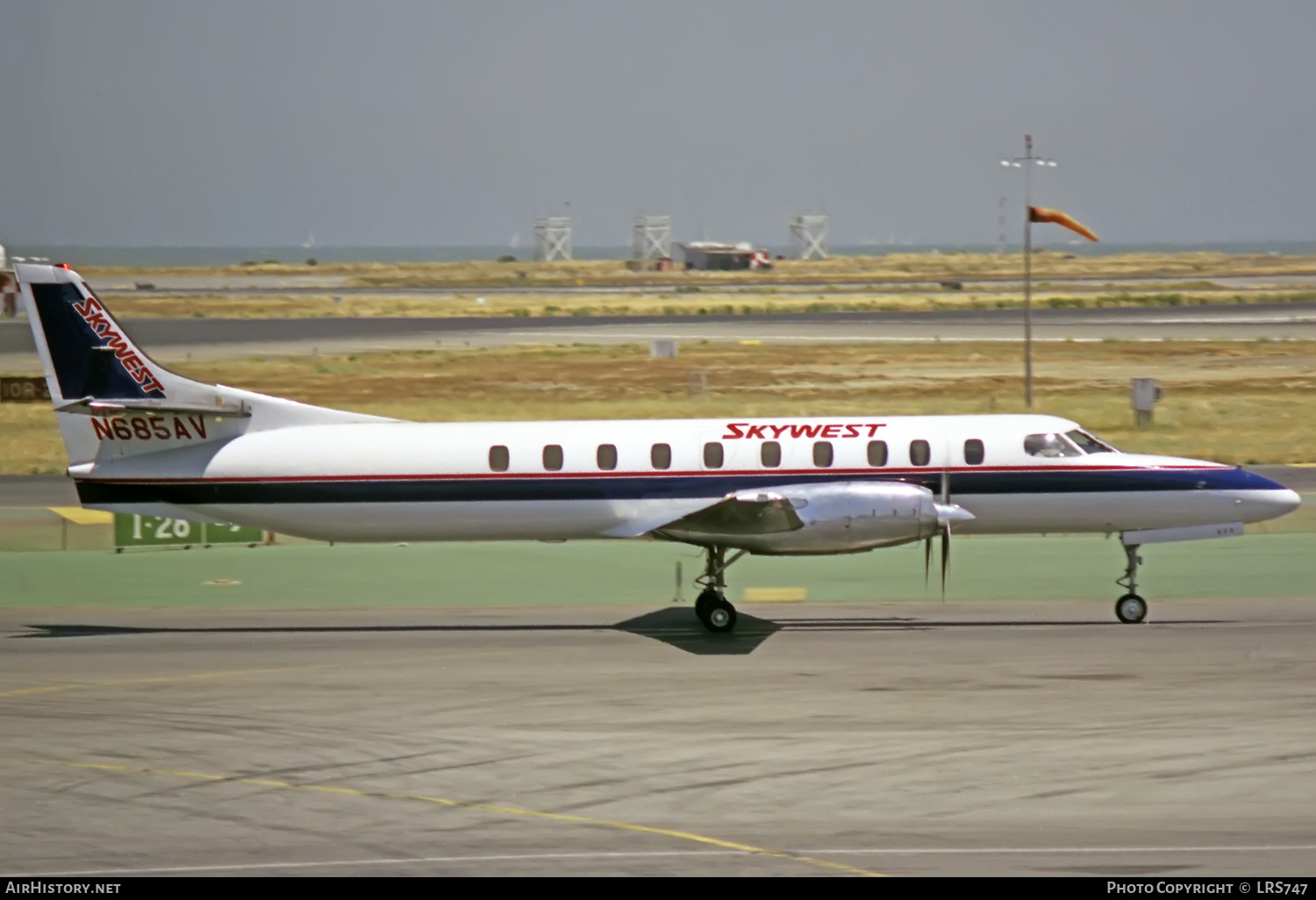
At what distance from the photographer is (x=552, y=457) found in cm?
2352

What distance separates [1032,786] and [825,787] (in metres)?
1.88

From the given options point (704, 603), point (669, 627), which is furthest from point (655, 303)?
point (704, 603)

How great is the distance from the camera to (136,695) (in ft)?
62.8

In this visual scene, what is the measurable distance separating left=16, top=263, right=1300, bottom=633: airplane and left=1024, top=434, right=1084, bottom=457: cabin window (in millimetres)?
26

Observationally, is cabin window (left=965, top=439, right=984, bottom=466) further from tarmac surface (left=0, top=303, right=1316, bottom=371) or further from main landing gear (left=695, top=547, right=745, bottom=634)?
tarmac surface (left=0, top=303, right=1316, bottom=371)

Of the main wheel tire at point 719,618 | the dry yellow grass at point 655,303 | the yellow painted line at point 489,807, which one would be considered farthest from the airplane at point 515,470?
the dry yellow grass at point 655,303

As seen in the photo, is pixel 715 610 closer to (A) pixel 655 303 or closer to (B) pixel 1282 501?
(B) pixel 1282 501

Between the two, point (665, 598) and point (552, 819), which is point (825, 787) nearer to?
point (552, 819)

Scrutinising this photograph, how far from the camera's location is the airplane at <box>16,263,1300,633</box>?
23.4 m

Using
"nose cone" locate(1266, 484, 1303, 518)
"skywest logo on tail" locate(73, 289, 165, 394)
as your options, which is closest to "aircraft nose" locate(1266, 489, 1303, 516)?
"nose cone" locate(1266, 484, 1303, 518)

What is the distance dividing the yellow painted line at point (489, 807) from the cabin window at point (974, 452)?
11094 mm

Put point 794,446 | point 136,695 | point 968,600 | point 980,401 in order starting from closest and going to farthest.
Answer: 1. point 136,695
2. point 794,446
3. point 968,600
4. point 980,401

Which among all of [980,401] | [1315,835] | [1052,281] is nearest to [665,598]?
[1315,835]

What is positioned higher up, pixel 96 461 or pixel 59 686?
pixel 96 461
